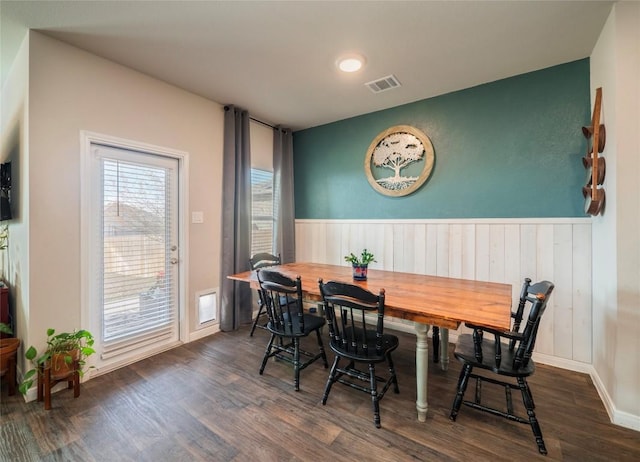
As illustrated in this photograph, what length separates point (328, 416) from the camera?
194 centimetres

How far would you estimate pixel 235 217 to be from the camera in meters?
3.46

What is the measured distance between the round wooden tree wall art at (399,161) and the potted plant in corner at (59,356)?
10.6ft

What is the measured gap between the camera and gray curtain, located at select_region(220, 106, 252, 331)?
3.39 m

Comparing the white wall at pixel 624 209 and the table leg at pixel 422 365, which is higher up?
the white wall at pixel 624 209

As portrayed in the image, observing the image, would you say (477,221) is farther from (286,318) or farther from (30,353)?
(30,353)

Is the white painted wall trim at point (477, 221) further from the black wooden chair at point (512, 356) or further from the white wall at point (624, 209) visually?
the black wooden chair at point (512, 356)

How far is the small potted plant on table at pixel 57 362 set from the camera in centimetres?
202

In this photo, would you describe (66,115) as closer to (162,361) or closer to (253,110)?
(253,110)

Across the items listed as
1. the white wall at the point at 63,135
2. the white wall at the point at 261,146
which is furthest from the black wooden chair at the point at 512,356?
the white wall at the point at 261,146

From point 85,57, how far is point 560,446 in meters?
4.27

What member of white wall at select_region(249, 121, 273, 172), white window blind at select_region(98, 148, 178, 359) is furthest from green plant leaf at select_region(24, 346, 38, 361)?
white wall at select_region(249, 121, 273, 172)

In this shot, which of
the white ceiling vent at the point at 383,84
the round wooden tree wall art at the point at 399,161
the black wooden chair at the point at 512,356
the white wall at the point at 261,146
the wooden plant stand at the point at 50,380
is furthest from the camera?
the white wall at the point at 261,146

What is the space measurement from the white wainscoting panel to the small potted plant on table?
2899 mm

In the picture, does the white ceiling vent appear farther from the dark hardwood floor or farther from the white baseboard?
the white baseboard
